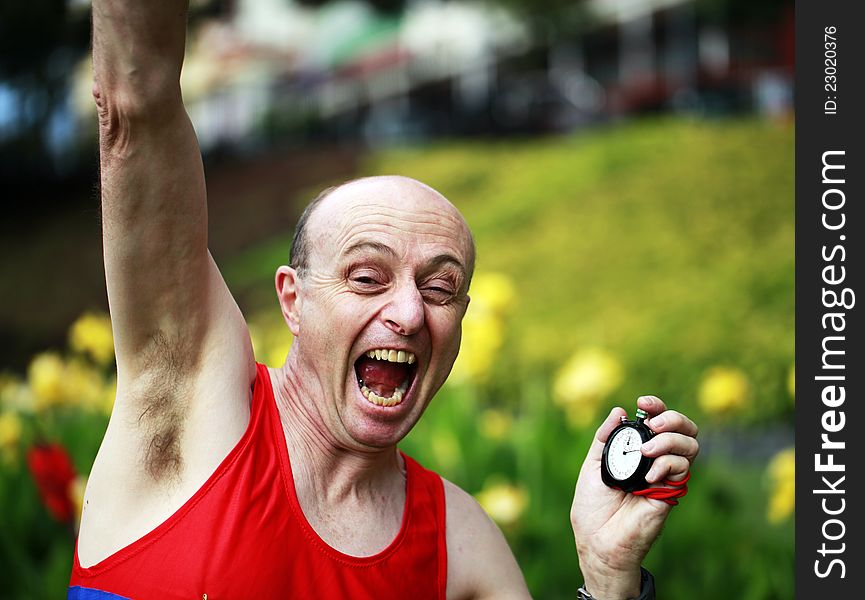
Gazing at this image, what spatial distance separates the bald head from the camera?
6.69 feet

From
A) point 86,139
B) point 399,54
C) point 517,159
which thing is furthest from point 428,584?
point 399,54

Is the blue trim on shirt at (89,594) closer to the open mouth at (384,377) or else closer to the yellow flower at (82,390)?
the open mouth at (384,377)

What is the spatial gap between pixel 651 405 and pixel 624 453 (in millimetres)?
108

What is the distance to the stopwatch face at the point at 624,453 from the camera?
6.65 ft

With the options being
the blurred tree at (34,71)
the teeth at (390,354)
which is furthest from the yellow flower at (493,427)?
the blurred tree at (34,71)

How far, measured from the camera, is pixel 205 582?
1.86 m

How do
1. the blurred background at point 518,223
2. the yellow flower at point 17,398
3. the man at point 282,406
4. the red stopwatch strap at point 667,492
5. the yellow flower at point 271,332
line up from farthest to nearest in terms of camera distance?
1. the yellow flower at point 271,332
2. the yellow flower at point 17,398
3. the blurred background at point 518,223
4. the red stopwatch strap at point 667,492
5. the man at point 282,406

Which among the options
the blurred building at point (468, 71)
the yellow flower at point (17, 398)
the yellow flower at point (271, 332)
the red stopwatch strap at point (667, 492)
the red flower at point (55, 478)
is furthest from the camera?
the blurred building at point (468, 71)

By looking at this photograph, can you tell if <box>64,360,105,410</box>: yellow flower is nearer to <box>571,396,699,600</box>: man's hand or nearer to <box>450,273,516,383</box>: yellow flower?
<box>450,273,516,383</box>: yellow flower

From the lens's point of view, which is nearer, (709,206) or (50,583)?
(50,583)

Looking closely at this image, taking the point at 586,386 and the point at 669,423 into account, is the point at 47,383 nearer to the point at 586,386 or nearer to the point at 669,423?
the point at 586,386

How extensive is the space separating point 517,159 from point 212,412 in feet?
36.6

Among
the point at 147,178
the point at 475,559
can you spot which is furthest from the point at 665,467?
the point at 147,178

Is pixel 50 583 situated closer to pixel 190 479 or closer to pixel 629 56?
pixel 190 479
